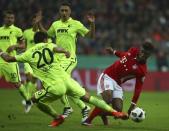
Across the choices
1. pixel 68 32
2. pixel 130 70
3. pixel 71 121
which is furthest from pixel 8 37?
pixel 130 70

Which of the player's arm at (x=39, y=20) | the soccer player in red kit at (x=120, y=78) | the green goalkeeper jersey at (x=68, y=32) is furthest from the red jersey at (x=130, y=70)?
the player's arm at (x=39, y=20)

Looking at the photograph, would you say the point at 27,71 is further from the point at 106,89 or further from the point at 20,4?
the point at 20,4

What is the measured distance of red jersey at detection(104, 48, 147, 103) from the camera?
13773mm

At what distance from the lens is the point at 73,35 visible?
627 inches

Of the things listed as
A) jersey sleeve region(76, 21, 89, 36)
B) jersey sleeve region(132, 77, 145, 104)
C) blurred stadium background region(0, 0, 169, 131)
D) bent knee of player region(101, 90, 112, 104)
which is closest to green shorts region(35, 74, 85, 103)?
bent knee of player region(101, 90, 112, 104)

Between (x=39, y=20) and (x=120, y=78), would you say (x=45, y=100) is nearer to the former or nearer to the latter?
(x=120, y=78)

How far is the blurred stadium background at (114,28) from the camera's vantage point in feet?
91.7

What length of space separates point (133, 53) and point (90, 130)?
2109mm

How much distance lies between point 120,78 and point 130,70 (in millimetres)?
395

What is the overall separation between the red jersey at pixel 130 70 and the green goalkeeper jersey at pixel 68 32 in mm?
1807

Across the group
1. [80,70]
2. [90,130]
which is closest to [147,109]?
[90,130]

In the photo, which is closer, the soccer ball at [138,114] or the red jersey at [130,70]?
the soccer ball at [138,114]

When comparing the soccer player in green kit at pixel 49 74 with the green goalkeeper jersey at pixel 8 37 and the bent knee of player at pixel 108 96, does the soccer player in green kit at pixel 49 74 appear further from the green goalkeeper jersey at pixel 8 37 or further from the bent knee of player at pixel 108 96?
the green goalkeeper jersey at pixel 8 37

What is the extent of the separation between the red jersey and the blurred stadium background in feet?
40.6
